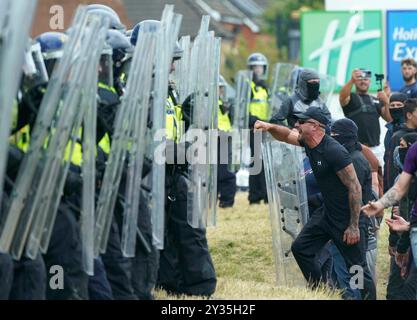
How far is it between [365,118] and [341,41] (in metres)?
7.04

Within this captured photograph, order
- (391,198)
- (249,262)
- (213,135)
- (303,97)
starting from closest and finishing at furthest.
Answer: (391,198), (213,135), (249,262), (303,97)

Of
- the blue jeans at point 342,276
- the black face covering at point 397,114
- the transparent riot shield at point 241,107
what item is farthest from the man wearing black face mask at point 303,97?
the transparent riot shield at point 241,107

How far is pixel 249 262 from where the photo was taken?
46.3ft

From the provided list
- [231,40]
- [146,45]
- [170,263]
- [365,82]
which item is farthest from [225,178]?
[231,40]

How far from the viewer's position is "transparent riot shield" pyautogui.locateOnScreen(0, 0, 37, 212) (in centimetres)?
735

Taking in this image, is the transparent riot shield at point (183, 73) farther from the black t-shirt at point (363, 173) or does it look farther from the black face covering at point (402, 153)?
the black face covering at point (402, 153)

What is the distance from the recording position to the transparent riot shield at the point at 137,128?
9.75 m

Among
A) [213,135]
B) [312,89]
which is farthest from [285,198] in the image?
[312,89]

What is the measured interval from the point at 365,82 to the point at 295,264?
4.65 meters

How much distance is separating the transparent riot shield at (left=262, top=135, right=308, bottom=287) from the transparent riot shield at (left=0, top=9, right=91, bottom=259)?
4120 millimetres

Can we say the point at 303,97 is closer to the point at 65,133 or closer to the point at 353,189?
the point at 353,189

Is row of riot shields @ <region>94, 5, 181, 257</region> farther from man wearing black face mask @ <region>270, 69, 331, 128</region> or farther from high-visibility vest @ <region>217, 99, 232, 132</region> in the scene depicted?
high-visibility vest @ <region>217, 99, 232, 132</region>

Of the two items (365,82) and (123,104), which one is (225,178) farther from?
(123,104)

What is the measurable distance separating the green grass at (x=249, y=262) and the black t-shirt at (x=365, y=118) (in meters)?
1.22
